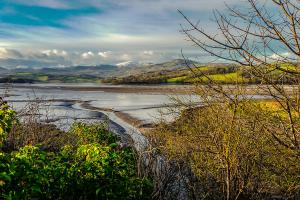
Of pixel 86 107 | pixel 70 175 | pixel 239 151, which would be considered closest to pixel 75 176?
pixel 70 175

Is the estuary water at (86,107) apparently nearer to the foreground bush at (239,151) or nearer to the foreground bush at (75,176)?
the foreground bush at (239,151)

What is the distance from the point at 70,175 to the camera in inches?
311

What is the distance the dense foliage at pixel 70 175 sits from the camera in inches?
263

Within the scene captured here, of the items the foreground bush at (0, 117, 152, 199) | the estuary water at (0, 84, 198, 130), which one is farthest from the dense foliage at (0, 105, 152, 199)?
the estuary water at (0, 84, 198, 130)

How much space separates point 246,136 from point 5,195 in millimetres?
5114

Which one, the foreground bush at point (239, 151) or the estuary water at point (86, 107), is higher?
the foreground bush at point (239, 151)

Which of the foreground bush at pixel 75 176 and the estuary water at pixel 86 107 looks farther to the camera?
the estuary water at pixel 86 107

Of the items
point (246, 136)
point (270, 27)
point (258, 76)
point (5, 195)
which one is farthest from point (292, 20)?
point (5, 195)

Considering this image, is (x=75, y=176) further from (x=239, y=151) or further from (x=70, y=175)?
(x=239, y=151)

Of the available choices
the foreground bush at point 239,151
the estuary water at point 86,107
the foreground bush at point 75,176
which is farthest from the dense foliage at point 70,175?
the estuary water at point 86,107

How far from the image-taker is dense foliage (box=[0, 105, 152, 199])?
6688 millimetres

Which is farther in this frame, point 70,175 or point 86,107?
point 86,107

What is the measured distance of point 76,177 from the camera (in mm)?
7996

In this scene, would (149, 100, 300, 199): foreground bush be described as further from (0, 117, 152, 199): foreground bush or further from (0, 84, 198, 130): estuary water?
(0, 117, 152, 199): foreground bush
